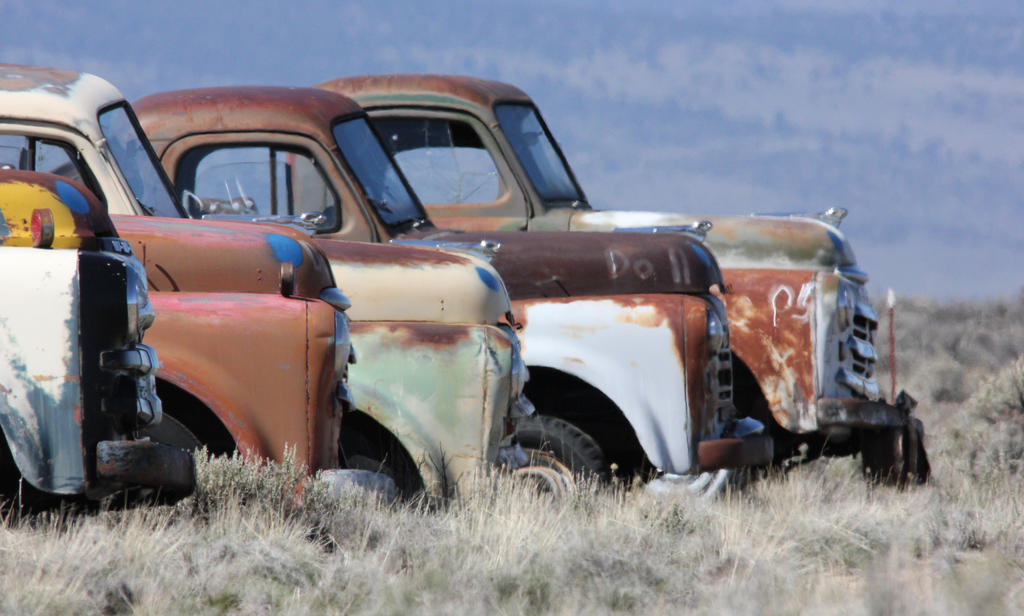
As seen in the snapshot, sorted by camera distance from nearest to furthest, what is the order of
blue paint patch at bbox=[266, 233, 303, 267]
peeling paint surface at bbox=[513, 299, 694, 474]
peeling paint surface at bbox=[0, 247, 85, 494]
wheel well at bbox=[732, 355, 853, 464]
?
peeling paint surface at bbox=[0, 247, 85, 494], blue paint patch at bbox=[266, 233, 303, 267], peeling paint surface at bbox=[513, 299, 694, 474], wheel well at bbox=[732, 355, 853, 464]

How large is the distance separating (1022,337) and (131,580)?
22972 millimetres

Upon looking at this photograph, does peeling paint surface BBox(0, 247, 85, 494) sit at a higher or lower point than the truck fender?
higher

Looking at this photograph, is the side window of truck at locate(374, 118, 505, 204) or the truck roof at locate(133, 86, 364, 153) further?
the side window of truck at locate(374, 118, 505, 204)

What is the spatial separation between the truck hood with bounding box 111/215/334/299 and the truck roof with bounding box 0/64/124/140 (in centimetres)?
103

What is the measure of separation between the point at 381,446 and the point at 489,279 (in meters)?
0.91

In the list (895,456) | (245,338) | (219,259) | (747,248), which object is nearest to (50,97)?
(219,259)

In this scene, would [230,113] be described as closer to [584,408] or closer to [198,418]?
[584,408]

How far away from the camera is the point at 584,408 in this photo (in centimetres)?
826

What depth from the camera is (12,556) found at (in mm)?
4449

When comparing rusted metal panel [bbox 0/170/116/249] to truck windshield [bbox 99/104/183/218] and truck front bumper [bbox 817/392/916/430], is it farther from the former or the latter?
truck front bumper [bbox 817/392/916/430]

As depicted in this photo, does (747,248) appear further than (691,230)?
Yes

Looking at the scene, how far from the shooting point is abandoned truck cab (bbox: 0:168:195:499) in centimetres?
448

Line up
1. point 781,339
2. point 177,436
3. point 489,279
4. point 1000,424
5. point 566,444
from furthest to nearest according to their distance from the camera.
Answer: point 1000,424 → point 781,339 → point 566,444 → point 489,279 → point 177,436

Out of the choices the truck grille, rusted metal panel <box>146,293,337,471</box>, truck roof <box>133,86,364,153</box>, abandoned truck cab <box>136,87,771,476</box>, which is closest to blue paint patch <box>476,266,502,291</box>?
abandoned truck cab <box>136,87,771,476</box>
